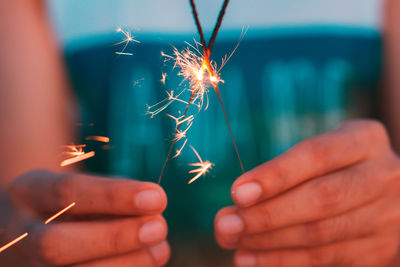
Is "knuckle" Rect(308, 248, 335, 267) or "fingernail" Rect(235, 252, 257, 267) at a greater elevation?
"fingernail" Rect(235, 252, 257, 267)

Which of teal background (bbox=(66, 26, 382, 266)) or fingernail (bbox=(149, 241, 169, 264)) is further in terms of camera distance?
teal background (bbox=(66, 26, 382, 266))

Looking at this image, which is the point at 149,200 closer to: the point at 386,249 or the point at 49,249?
the point at 49,249

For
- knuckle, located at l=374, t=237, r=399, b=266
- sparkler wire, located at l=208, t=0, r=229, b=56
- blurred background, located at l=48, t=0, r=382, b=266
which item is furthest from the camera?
blurred background, located at l=48, t=0, r=382, b=266

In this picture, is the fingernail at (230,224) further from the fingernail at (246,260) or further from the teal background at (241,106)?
the teal background at (241,106)

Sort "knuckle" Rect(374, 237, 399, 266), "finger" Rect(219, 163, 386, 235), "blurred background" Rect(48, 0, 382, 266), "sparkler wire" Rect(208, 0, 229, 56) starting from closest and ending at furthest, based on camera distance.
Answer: "sparkler wire" Rect(208, 0, 229, 56) < "finger" Rect(219, 163, 386, 235) < "knuckle" Rect(374, 237, 399, 266) < "blurred background" Rect(48, 0, 382, 266)

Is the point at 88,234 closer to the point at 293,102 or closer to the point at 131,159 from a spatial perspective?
the point at 131,159

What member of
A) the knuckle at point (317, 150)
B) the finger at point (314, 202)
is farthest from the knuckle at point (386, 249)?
the knuckle at point (317, 150)

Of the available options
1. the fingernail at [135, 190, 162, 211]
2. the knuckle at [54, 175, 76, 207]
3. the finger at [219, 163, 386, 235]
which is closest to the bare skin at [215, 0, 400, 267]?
the finger at [219, 163, 386, 235]

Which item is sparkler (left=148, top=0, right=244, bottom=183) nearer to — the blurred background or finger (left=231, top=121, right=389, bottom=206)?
finger (left=231, top=121, right=389, bottom=206)
